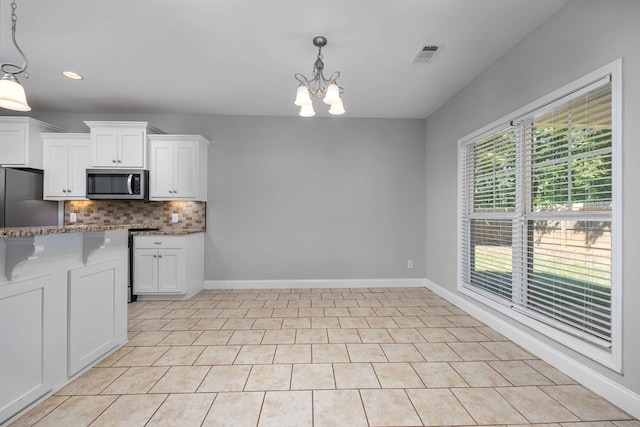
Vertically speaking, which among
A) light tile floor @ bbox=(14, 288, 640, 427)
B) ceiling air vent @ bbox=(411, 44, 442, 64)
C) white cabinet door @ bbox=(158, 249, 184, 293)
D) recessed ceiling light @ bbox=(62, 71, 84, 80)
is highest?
ceiling air vent @ bbox=(411, 44, 442, 64)

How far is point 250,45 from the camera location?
258cm

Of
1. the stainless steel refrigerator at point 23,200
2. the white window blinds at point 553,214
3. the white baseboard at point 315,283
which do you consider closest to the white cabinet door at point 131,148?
the stainless steel refrigerator at point 23,200

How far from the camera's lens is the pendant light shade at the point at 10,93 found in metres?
1.65

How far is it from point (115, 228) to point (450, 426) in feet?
8.23

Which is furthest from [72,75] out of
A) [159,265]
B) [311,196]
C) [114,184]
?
[311,196]

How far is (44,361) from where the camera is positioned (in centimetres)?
172

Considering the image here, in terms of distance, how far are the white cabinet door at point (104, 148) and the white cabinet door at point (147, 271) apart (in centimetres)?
121

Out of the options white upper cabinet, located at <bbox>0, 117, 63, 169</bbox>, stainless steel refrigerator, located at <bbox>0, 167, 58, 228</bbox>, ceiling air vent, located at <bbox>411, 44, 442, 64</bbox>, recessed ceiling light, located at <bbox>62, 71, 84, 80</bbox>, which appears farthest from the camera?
white upper cabinet, located at <bbox>0, 117, 63, 169</bbox>

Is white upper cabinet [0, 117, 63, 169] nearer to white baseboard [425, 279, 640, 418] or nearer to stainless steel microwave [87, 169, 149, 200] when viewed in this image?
stainless steel microwave [87, 169, 149, 200]

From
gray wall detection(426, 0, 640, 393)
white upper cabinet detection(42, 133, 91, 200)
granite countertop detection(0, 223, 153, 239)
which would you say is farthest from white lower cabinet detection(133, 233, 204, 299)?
gray wall detection(426, 0, 640, 393)

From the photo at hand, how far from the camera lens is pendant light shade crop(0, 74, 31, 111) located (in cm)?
165

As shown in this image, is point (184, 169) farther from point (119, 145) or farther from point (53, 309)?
point (53, 309)

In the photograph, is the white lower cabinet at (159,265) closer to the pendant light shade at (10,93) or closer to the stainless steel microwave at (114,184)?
the stainless steel microwave at (114,184)

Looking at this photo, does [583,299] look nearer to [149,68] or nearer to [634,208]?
[634,208]
